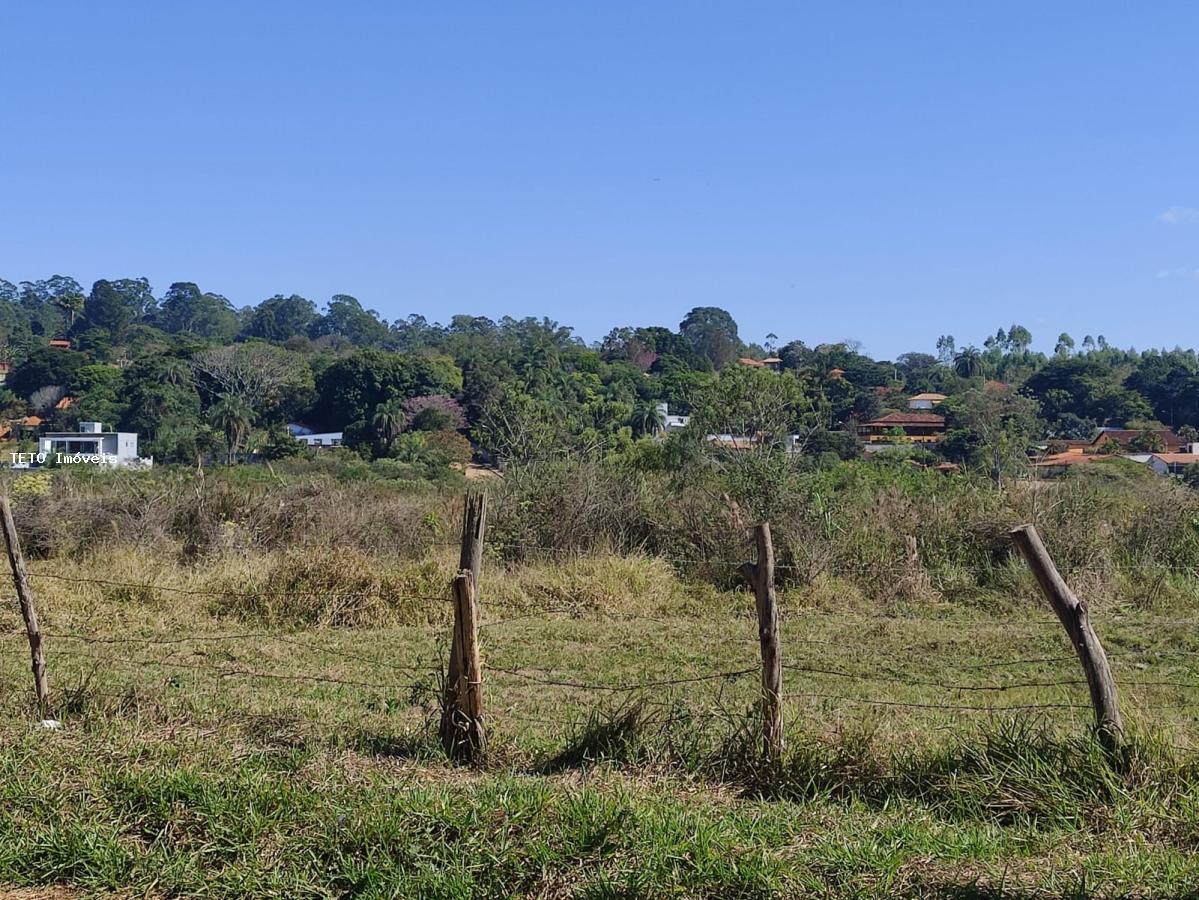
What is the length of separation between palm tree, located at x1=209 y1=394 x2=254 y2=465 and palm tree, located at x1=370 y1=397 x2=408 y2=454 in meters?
5.62

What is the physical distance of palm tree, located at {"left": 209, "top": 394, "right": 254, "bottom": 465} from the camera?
50.8 meters

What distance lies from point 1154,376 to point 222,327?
9940cm

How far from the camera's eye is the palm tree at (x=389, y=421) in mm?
50375

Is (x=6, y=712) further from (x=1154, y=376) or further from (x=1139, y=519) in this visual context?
(x=1154, y=376)

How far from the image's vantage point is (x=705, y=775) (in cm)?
546

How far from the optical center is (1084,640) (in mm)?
5270

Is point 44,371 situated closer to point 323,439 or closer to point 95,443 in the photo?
point 95,443

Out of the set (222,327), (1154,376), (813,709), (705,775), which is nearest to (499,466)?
(813,709)

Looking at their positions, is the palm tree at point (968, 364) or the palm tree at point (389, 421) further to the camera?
the palm tree at point (968, 364)

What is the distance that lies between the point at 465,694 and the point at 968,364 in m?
91.2

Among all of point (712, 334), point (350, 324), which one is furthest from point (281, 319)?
point (712, 334)

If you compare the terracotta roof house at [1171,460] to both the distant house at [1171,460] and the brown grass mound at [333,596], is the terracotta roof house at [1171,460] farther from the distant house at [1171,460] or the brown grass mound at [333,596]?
the brown grass mound at [333,596]

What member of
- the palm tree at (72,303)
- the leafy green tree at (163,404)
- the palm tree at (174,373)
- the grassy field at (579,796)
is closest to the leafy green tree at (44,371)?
the leafy green tree at (163,404)

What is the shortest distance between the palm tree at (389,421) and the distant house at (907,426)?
20.7 meters
